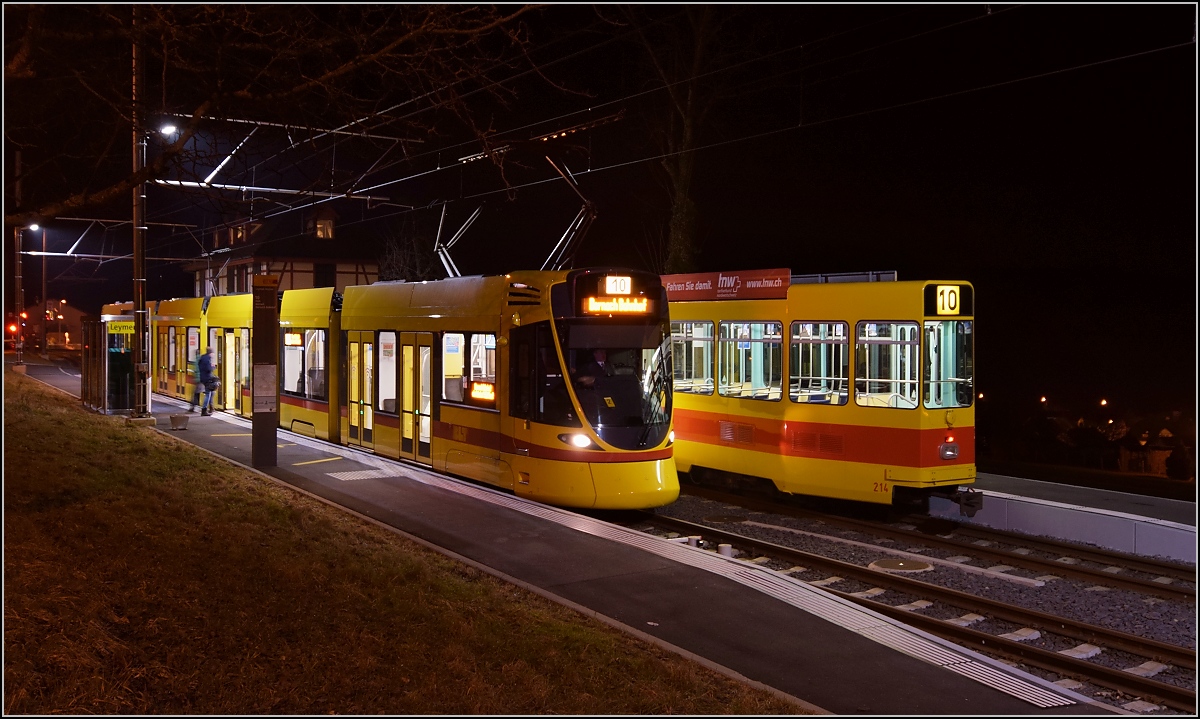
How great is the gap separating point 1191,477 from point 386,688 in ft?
61.2

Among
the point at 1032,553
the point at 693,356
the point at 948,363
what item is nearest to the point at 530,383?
the point at 693,356

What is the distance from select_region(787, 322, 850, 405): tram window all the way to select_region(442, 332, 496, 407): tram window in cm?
447

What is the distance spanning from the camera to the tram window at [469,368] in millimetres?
13586

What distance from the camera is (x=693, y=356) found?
15914 millimetres

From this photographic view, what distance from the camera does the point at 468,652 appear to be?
21.8 feet

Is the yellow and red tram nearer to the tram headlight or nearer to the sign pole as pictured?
the tram headlight

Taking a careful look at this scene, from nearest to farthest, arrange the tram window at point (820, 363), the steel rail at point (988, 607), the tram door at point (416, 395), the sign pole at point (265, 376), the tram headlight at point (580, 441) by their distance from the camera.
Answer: the steel rail at point (988, 607) → the tram headlight at point (580, 441) → the tram window at point (820, 363) → the tram door at point (416, 395) → the sign pole at point (265, 376)

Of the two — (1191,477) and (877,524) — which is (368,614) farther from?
(1191,477)

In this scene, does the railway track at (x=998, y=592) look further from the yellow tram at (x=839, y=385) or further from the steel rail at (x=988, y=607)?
the yellow tram at (x=839, y=385)

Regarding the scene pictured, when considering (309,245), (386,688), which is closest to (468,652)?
(386,688)

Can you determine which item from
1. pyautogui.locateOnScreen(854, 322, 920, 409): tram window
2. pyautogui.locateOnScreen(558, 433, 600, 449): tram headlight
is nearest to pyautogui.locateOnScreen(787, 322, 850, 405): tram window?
pyautogui.locateOnScreen(854, 322, 920, 409): tram window

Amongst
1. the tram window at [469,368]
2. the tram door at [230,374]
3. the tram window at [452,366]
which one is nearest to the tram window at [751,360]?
the tram window at [469,368]

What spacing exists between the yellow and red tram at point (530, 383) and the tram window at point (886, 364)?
2716mm

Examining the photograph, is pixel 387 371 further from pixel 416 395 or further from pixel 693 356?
A: pixel 693 356
